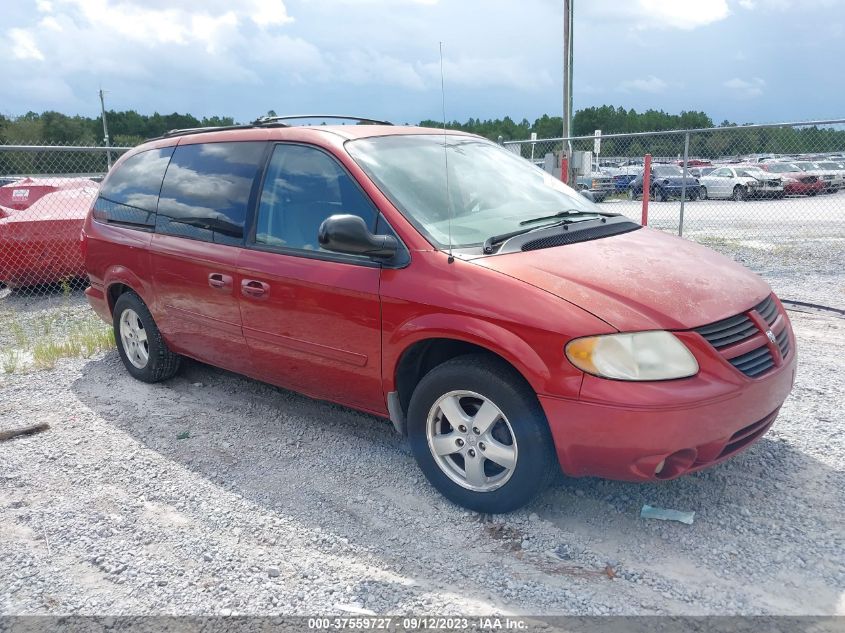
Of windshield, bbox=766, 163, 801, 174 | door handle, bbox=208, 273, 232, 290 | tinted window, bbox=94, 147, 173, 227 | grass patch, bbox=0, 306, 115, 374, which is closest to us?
door handle, bbox=208, 273, 232, 290

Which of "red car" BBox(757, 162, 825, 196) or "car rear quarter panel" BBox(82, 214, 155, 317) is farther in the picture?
"red car" BBox(757, 162, 825, 196)

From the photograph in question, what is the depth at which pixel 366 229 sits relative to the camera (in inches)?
134

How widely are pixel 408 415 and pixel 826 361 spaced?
361 cm

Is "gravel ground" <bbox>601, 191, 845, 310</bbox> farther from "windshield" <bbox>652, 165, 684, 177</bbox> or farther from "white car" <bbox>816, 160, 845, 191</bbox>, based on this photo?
"windshield" <bbox>652, 165, 684, 177</bbox>

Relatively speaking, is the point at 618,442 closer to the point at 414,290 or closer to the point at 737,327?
the point at 737,327

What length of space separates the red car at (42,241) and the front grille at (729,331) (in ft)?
26.4

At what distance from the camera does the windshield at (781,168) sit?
53.9 ft

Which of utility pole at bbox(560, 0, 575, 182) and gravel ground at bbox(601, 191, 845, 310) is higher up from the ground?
utility pole at bbox(560, 0, 575, 182)

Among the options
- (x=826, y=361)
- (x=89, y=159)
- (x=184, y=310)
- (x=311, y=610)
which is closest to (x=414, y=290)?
(x=311, y=610)

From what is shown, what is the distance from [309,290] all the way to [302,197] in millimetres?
568

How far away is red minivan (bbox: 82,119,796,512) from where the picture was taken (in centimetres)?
295

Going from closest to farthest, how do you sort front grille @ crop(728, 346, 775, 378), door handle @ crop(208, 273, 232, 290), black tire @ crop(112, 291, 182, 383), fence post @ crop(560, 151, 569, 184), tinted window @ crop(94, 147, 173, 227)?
front grille @ crop(728, 346, 775, 378)
door handle @ crop(208, 273, 232, 290)
tinted window @ crop(94, 147, 173, 227)
black tire @ crop(112, 291, 182, 383)
fence post @ crop(560, 151, 569, 184)

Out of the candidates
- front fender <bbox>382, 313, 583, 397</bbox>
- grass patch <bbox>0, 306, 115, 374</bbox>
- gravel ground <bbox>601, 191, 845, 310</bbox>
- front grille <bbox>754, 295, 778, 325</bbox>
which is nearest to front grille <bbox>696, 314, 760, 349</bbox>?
front grille <bbox>754, 295, 778, 325</bbox>

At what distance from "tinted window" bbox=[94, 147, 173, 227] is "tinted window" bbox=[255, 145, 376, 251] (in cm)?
125
